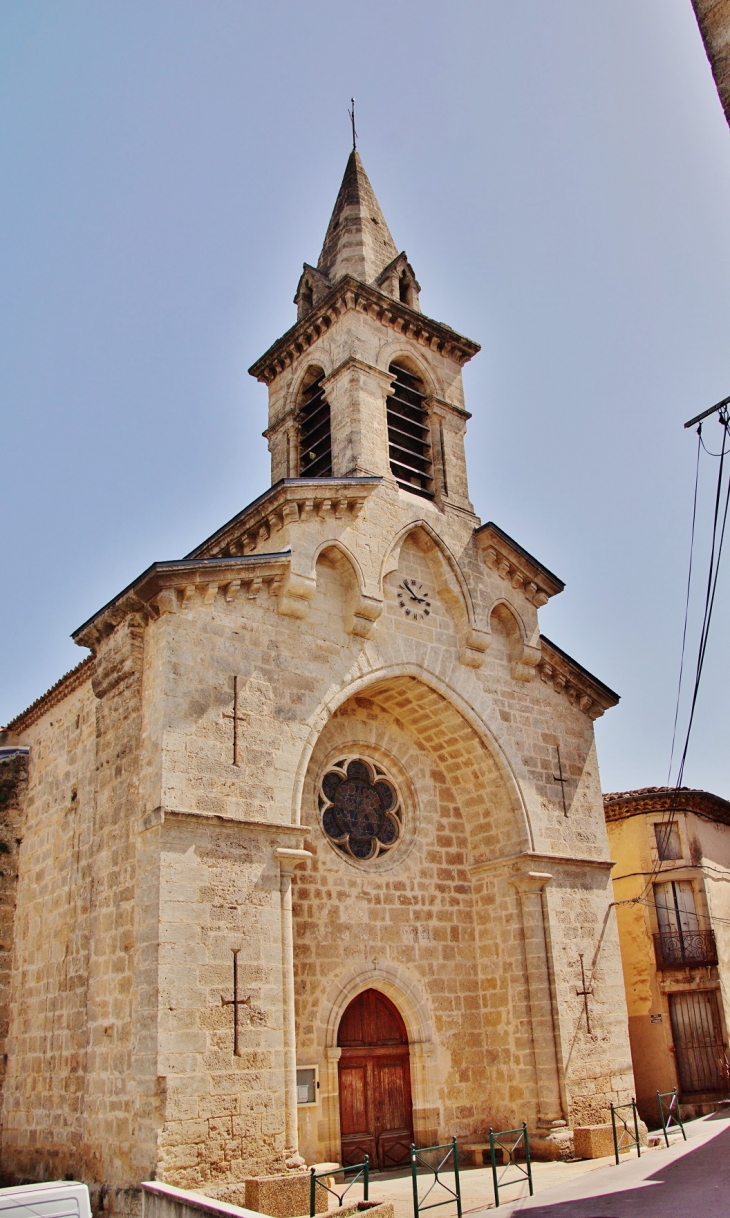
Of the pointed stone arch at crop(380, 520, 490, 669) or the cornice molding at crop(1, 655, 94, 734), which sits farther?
the pointed stone arch at crop(380, 520, 490, 669)

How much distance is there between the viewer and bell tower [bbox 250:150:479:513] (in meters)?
14.7

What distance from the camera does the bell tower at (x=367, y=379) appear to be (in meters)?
14.7

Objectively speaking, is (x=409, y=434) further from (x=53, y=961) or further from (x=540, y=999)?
(x=53, y=961)

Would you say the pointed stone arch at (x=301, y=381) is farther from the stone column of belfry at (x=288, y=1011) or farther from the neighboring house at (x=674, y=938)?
the neighboring house at (x=674, y=938)

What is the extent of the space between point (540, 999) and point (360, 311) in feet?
34.6

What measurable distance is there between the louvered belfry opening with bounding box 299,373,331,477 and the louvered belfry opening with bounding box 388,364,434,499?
1073 millimetres

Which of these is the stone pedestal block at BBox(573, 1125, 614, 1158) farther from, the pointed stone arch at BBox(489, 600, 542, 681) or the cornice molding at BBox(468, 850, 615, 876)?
the pointed stone arch at BBox(489, 600, 542, 681)

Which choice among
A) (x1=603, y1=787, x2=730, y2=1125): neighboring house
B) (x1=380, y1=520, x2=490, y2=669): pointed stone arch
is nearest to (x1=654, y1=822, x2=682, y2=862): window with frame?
(x1=603, y1=787, x2=730, y2=1125): neighboring house

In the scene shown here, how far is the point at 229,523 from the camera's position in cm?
1356

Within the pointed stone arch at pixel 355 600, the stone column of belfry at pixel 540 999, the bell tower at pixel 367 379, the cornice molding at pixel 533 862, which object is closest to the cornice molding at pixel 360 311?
the bell tower at pixel 367 379

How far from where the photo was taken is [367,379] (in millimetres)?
14875

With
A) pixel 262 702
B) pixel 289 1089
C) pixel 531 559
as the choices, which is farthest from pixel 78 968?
pixel 531 559

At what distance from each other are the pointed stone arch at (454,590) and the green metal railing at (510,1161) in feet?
19.8

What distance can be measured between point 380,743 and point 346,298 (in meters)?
7.04
